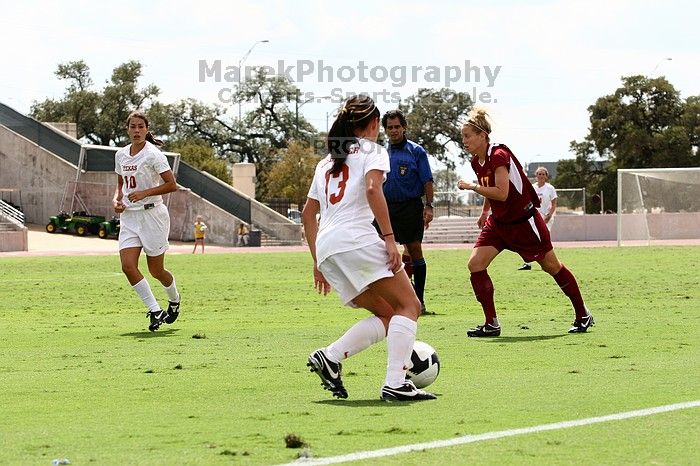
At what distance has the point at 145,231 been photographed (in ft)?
44.8

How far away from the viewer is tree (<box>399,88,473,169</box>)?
10844 centimetres

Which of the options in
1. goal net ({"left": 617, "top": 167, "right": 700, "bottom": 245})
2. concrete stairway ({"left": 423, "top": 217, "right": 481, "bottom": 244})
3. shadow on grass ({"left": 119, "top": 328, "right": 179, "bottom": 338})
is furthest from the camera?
concrete stairway ({"left": 423, "top": 217, "right": 481, "bottom": 244})

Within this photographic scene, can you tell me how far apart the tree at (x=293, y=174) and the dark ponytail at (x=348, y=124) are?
78.6 metres

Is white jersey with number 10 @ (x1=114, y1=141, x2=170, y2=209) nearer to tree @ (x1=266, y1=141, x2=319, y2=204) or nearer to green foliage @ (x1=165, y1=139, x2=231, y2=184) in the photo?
tree @ (x1=266, y1=141, x2=319, y2=204)

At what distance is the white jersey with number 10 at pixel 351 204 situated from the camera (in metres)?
7.73

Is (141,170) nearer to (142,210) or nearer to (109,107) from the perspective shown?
(142,210)

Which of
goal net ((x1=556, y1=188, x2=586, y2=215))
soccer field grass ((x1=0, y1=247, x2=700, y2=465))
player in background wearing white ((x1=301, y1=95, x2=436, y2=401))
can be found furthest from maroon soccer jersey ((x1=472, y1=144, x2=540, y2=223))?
goal net ((x1=556, y1=188, x2=586, y2=215))

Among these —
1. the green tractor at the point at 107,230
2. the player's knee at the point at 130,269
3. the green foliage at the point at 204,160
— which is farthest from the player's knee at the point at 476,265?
the green foliage at the point at 204,160

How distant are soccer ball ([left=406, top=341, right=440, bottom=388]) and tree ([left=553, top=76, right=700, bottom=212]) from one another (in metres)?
79.1

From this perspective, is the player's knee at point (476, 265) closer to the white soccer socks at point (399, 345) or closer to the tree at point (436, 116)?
the white soccer socks at point (399, 345)

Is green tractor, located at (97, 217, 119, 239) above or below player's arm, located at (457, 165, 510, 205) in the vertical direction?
below

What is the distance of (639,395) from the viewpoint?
7602 mm

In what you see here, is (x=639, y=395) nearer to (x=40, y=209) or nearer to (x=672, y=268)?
(x=672, y=268)

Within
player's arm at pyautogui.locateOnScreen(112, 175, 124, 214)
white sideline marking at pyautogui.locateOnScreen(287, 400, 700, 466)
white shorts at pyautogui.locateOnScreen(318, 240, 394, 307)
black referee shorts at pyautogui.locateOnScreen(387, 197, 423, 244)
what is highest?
player's arm at pyautogui.locateOnScreen(112, 175, 124, 214)
